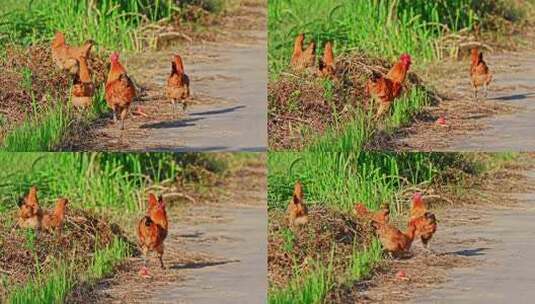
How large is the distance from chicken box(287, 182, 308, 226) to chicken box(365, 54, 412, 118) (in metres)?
0.45

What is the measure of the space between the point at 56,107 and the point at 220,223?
2.73 ft

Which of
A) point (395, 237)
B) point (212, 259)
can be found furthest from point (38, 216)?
point (395, 237)

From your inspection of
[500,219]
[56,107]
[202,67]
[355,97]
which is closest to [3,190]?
[56,107]

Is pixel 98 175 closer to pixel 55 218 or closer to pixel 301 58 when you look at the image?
pixel 55 218

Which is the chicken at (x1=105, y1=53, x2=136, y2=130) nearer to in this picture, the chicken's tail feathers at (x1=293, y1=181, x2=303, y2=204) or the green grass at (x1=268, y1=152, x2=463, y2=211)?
the green grass at (x1=268, y1=152, x2=463, y2=211)

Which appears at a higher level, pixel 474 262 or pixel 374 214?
pixel 374 214

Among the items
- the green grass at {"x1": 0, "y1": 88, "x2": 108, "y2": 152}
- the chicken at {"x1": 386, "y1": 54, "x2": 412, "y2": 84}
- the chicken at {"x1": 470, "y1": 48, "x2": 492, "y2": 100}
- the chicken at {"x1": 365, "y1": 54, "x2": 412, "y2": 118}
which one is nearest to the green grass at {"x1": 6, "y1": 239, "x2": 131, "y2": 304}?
the green grass at {"x1": 0, "y1": 88, "x2": 108, "y2": 152}

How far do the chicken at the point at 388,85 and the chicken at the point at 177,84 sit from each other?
0.75 m

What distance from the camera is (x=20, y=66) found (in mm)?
8250

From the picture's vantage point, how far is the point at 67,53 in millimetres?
8289

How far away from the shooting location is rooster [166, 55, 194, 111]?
8188 mm

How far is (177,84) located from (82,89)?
15.4 inches

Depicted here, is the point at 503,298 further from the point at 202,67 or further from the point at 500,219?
the point at 202,67

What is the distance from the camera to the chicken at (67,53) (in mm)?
8250
